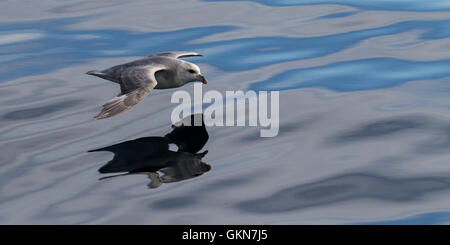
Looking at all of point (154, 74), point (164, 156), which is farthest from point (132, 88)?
point (164, 156)

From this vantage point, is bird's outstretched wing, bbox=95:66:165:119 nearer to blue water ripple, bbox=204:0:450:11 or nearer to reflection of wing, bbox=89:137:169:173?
reflection of wing, bbox=89:137:169:173

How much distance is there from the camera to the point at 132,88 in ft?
34.9

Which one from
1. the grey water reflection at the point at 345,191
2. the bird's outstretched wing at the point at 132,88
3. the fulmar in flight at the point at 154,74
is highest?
the fulmar in flight at the point at 154,74

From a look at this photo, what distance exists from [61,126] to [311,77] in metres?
4.24

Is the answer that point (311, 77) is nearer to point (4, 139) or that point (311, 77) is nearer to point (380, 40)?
point (380, 40)

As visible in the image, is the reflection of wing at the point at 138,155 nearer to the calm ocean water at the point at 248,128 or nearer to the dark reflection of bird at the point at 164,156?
the dark reflection of bird at the point at 164,156

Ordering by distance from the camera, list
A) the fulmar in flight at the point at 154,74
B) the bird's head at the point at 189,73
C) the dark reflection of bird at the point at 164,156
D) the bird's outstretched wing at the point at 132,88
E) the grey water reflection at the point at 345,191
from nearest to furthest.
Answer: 1. the grey water reflection at the point at 345,191
2. the dark reflection of bird at the point at 164,156
3. the bird's outstretched wing at the point at 132,88
4. the fulmar in flight at the point at 154,74
5. the bird's head at the point at 189,73

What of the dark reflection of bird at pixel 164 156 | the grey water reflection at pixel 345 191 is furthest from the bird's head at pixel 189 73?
the grey water reflection at pixel 345 191

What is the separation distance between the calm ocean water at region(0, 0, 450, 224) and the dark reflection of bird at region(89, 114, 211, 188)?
9 cm

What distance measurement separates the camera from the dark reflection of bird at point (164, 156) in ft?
29.6

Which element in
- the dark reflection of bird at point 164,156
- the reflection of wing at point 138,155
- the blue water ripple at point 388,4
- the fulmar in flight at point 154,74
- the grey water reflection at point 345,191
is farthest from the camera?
the blue water ripple at point 388,4

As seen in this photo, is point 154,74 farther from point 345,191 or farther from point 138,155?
point 345,191

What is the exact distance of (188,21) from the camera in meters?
16.5

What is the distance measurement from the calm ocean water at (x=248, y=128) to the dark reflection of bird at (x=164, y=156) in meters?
0.09
